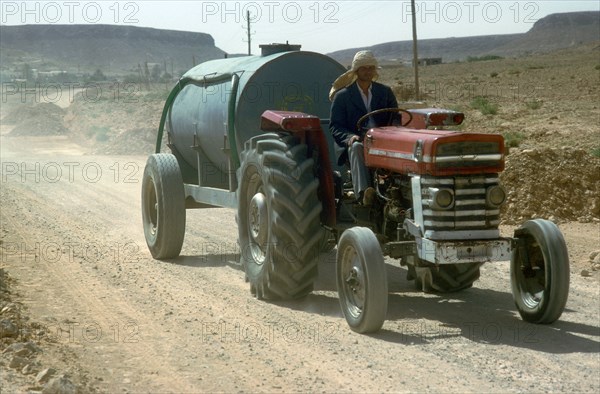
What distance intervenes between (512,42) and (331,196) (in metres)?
158

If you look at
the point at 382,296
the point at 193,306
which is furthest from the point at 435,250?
the point at 193,306

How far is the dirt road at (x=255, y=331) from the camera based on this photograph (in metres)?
6.19

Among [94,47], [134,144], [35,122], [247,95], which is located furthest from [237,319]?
[94,47]

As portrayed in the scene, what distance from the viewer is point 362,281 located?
7250 millimetres

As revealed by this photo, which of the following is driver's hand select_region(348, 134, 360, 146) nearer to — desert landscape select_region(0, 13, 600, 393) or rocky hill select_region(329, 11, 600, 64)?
desert landscape select_region(0, 13, 600, 393)

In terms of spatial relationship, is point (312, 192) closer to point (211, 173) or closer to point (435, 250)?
point (435, 250)

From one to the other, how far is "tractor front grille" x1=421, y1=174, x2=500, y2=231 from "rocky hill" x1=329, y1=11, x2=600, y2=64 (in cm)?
14231

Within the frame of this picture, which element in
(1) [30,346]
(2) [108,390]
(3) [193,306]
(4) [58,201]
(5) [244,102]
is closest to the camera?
(2) [108,390]

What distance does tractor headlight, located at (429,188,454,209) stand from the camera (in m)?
7.04

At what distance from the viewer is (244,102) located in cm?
972

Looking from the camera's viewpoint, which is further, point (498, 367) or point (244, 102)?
point (244, 102)

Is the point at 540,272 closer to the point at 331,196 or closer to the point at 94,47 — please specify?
the point at 331,196

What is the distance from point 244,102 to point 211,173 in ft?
5.00

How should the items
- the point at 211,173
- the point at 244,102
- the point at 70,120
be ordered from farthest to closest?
1. the point at 70,120
2. the point at 211,173
3. the point at 244,102
